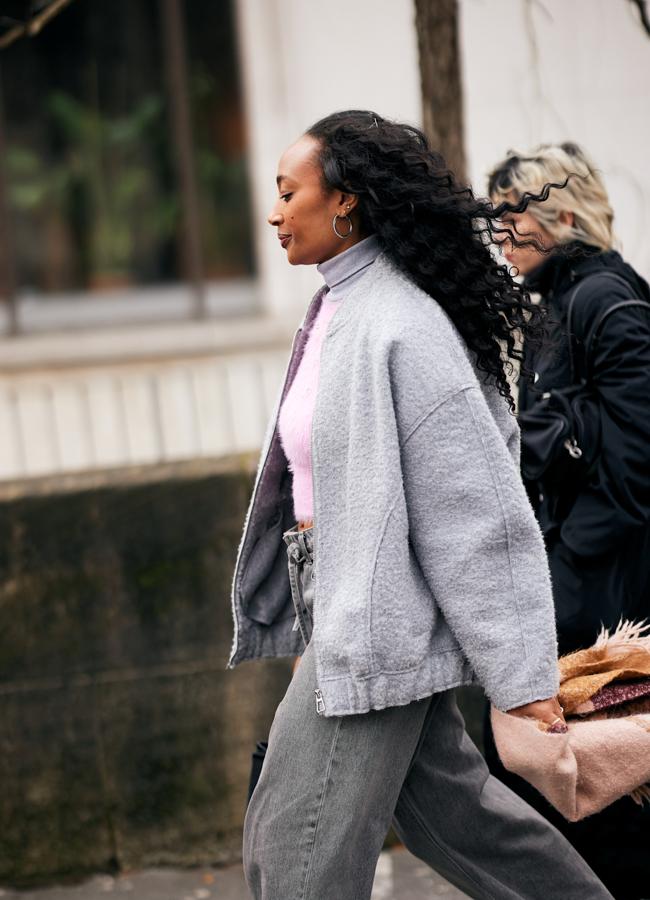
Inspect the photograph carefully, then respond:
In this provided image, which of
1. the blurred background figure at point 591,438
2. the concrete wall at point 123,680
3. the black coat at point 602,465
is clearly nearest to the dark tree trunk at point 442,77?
the blurred background figure at point 591,438

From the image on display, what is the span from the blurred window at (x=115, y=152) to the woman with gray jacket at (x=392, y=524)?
2949mm

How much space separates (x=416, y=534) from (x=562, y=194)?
1.20 meters

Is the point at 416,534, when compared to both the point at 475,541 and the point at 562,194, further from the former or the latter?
the point at 562,194

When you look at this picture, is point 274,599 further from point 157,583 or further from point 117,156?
Result: point 117,156

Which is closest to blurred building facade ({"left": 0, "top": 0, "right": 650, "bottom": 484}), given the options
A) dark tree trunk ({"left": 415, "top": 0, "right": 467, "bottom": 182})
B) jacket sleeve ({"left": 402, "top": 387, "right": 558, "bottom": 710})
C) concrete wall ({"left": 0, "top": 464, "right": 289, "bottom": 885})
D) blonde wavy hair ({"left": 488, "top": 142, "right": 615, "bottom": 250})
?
concrete wall ({"left": 0, "top": 464, "right": 289, "bottom": 885})

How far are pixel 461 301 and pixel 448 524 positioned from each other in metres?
0.43

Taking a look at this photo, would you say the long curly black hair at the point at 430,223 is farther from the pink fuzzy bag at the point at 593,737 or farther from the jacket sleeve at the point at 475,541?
the pink fuzzy bag at the point at 593,737

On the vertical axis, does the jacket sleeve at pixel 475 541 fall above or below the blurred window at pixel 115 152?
below

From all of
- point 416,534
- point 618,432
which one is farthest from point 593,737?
point 618,432

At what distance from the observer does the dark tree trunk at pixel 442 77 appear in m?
3.80

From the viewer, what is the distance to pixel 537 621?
2.45 m

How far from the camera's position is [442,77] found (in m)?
3.88

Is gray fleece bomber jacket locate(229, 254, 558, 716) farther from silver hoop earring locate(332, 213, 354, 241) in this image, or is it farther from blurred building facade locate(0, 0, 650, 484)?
blurred building facade locate(0, 0, 650, 484)

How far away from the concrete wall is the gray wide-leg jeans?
4.78 ft
